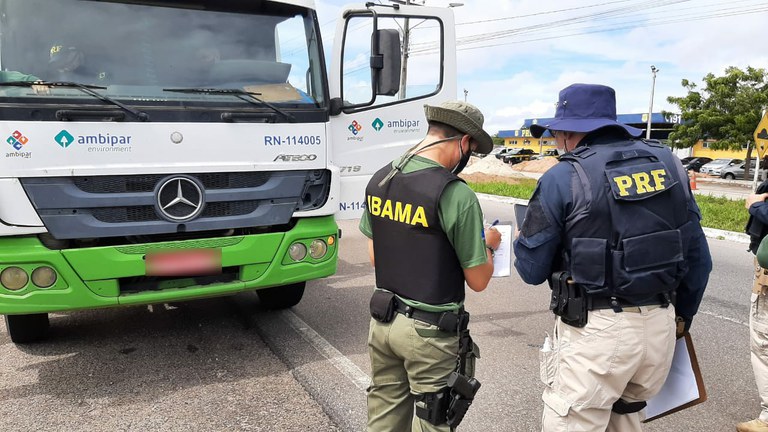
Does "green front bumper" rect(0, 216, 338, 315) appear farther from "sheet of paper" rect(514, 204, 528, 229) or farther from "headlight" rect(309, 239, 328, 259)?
"sheet of paper" rect(514, 204, 528, 229)

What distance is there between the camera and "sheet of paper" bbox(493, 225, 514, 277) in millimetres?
2371

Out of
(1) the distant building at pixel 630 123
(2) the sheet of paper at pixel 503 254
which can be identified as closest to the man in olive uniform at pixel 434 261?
(2) the sheet of paper at pixel 503 254

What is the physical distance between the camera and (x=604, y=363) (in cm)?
205

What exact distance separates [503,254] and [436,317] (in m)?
0.45

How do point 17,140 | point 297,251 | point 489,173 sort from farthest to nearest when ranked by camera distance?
point 489,173
point 297,251
point 17,140

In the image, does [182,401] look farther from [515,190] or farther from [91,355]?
[515,190]

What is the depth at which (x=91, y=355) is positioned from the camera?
4055 millimetres

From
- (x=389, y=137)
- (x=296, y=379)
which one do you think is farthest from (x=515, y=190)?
(x=296, y=379)

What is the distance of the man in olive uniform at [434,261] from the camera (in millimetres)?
2068

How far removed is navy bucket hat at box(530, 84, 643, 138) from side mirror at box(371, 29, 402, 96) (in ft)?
6.68

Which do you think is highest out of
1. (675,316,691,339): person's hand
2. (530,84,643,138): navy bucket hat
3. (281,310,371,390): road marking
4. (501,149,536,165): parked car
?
(530,84,643,138): navy bucket hat

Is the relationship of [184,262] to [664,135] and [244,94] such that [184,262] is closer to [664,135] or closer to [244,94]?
[244,94]

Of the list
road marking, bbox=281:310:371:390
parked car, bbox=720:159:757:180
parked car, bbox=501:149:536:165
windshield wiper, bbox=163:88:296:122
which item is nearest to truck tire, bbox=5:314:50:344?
road marking, bbox=281:310:371:390

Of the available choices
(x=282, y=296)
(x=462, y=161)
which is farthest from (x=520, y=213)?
(x=282, y=296)
